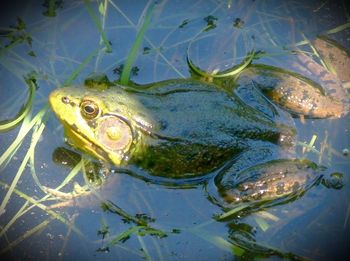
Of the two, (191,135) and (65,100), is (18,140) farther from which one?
(191,135)

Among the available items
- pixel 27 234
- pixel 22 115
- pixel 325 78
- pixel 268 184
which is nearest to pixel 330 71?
pixel 325 78

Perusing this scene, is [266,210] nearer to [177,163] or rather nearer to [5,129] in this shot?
[177,163]

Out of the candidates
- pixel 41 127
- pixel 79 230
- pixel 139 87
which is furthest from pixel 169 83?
pixel 79 230

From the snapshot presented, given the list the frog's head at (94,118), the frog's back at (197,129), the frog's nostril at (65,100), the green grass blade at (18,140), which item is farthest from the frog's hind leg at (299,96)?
the green grass blade at (18,140)

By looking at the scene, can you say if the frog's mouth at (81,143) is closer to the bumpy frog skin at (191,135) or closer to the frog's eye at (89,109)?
the bumpy frog skin at (191,135)

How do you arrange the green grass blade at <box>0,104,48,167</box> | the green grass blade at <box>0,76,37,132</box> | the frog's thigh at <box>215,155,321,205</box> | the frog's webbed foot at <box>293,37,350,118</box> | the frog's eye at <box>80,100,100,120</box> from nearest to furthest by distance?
the frog's eye at <box>80,100,100,120</box>
the frog's thigh at <box>215,155,321,205</box>
the green grass blade at <box>0,104,48,167</box>
the green grass blade at <box>0,76,37,132</box>
the frog's webbed foot at <box>293,37,350,118</box>

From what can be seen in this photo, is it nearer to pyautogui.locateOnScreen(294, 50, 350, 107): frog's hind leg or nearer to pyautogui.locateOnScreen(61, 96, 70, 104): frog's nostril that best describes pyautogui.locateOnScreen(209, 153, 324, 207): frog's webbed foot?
pyautogui.locateOnScreen(294, 50, 350, 107): frog's hind leg

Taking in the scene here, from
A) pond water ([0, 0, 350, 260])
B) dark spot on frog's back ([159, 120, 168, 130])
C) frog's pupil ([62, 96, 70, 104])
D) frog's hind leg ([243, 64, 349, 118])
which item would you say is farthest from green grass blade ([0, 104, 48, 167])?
frog's hind leg ([243, 64, 349, 118])
